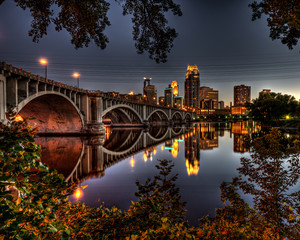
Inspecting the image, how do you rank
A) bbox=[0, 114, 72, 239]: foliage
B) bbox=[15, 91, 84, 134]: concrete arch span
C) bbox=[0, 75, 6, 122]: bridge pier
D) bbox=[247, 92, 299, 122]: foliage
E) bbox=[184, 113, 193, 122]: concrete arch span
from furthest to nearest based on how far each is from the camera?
bbox=[184, 113, 193, 122]: concrete arch span
bbox=[247, 92, 299, 122]: foliage
bbox=[15, 91, 84, 134]: concrete arch span
bbox=[0, 75, 6, 122]: bridge pier
bbox=[0, 114, 72, 239]: foliage

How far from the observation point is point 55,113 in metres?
38.2

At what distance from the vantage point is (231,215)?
4629 mm

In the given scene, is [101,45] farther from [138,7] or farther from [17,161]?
[17,161]

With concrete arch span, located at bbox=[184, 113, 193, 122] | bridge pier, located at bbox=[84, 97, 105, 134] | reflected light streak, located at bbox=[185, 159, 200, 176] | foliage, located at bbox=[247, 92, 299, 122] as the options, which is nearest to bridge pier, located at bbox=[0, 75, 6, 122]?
bridge pier, located at bbox=[84, 97, 105, 134]

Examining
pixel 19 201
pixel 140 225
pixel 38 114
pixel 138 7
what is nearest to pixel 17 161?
pixel 19 201

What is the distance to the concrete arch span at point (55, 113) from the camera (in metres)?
33.7

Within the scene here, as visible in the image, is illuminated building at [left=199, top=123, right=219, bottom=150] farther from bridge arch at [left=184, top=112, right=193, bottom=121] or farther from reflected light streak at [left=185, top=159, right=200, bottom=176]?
bridge arch at [left=184, top=112, right=193, bottom=121]

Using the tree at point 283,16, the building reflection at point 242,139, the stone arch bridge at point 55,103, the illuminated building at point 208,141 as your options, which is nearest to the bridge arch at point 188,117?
the building reflection at point 242,139

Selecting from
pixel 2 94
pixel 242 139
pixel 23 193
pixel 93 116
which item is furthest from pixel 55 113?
pixel 23 193

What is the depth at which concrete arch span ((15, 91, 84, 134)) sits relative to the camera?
3369 centimetres

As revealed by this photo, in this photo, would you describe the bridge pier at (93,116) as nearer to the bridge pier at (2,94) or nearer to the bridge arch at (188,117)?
the bridge pier at (2,94)

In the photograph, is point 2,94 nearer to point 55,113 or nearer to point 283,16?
point 55,113

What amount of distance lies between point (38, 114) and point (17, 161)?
4307 cm

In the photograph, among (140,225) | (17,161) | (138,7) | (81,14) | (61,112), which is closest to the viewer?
(17,161)
